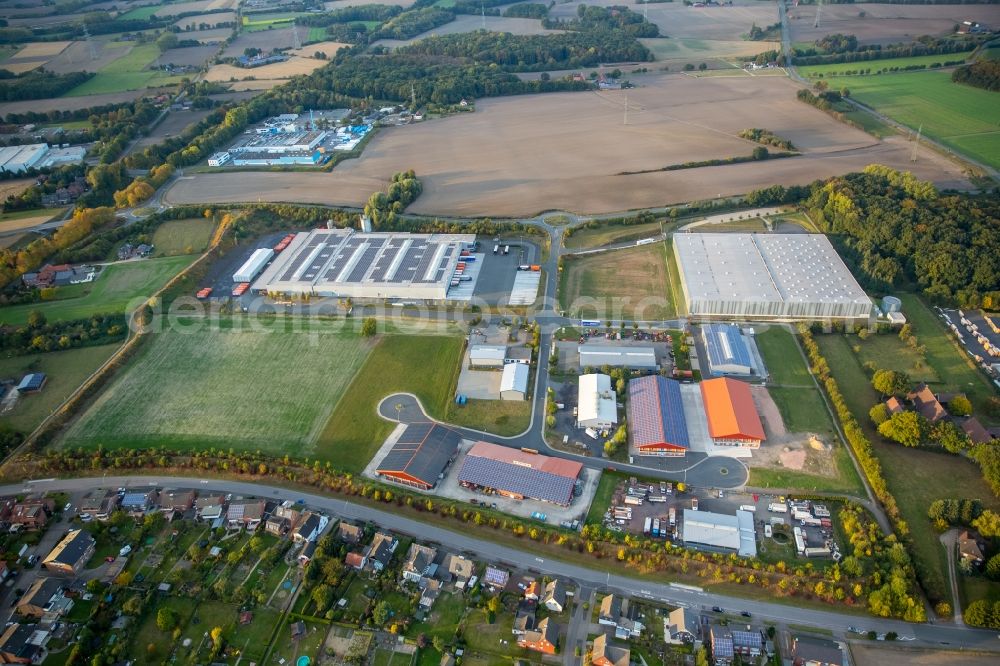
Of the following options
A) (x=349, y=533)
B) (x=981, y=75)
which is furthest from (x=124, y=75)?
(x=981, y=75)

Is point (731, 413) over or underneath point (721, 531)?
over

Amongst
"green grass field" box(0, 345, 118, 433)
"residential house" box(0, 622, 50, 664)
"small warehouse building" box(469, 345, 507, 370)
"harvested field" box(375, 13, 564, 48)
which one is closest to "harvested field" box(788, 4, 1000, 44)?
"harvested field" box(375, 13, 564, 48)

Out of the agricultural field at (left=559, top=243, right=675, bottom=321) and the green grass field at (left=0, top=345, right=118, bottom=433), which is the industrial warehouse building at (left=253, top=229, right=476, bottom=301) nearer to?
the agricultural field at (left=559, top=243, right=675, bottom=321)

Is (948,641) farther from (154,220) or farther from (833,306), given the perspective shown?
(154,220)

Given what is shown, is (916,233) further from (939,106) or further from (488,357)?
(939,106)

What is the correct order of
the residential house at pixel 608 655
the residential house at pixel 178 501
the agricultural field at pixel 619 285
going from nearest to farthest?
the residential house at pixel 608 655
the residential house at pixel 178 501
the agricultural field at pixel 619 285

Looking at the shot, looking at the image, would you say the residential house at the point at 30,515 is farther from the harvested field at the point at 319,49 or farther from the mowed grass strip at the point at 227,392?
the harvested field at the point at 319,49

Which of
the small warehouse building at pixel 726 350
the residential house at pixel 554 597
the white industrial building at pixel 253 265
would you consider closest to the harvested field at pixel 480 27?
the white industrial building at pixel 253 265
